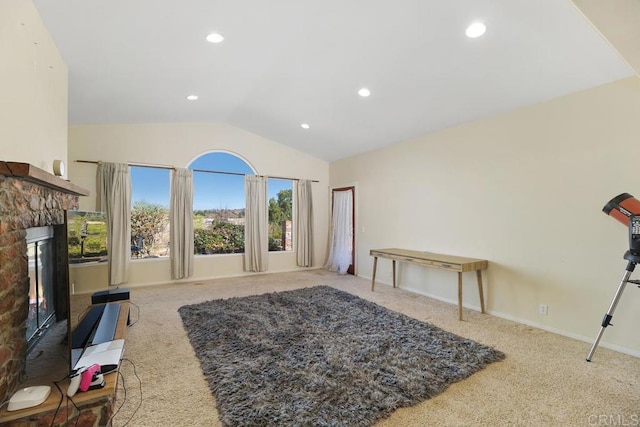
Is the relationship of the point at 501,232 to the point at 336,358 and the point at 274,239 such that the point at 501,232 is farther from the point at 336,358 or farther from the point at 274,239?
the point at 274,239

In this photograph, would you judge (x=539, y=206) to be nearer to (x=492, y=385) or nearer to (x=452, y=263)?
(x=452, y=263)

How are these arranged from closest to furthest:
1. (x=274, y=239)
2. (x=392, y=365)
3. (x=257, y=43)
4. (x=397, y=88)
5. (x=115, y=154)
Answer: (x=392, y=365) < (x=257, y=43) < (x=397, y=88) < (x=115, y=154) < (x=274, y=239)

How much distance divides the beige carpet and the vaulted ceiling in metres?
2.32

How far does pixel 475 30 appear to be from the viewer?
7.99ft

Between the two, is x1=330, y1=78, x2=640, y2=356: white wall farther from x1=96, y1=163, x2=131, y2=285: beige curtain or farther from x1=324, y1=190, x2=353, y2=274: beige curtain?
x1=96, y1=163, x2=131, y2=285: beige curtain

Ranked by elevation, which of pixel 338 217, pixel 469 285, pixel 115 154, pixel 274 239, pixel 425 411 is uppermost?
pixel 115 154

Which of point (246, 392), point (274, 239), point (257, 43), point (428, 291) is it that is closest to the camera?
point (246, 392)

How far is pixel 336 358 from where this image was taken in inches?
101

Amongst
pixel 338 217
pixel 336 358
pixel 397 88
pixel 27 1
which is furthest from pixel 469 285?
pixel 27 1

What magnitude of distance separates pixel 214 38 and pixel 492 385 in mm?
3725

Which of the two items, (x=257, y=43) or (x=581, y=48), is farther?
(x=257, y=43)

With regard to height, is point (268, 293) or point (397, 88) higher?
point (397, 88)

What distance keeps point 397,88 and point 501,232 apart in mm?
2176

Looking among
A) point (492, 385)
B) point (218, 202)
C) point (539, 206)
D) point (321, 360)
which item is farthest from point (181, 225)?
point (539, 206)
